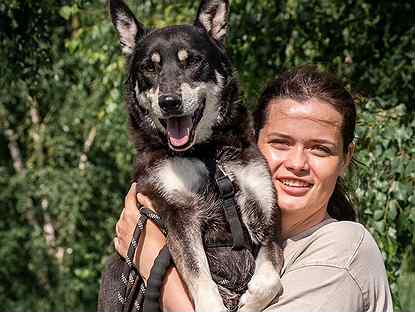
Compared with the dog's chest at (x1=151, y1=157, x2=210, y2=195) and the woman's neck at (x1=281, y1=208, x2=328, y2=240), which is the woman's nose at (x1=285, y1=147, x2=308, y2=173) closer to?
the woman's neck at (x1=281, y1=208, x2=328, y2=240)

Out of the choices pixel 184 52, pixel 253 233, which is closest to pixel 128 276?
pixel 253 233

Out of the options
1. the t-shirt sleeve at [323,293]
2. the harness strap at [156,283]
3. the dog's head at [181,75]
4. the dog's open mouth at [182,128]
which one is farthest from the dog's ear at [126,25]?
the t-shirt sleeve at [323,293]

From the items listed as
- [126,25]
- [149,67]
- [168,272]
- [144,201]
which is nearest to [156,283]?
[168,272]

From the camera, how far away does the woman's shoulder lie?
2.59 m

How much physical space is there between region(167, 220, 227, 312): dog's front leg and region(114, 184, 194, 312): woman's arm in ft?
0.18

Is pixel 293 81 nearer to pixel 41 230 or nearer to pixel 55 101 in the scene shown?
pixel 55 101

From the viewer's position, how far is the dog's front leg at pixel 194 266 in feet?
8.75

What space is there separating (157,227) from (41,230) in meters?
7.35

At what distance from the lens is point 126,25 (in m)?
3.13

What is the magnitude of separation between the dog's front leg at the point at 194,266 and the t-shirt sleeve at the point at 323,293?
230 millimetres

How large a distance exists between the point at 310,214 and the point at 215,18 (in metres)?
0.90

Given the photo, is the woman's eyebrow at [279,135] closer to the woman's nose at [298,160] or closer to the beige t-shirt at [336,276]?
the woman's nose at [298,160]

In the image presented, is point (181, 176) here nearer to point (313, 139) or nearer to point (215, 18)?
point (313, 139)

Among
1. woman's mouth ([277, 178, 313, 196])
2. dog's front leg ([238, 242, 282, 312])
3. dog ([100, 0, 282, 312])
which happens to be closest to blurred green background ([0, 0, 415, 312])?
woman's mouth ([277, 178, 313, 196])
